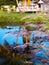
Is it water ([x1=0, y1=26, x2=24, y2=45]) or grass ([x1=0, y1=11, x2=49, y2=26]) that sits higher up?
grass ([x1=0, y1=11, x2=49, y2=26])

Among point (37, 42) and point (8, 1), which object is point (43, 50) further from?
point (8, 1)

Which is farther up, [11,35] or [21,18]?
[21,18]

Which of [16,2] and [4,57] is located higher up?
[16,2]

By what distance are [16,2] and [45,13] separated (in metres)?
0.26

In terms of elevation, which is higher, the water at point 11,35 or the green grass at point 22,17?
the green grass at point 22,17

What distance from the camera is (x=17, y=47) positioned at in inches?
125

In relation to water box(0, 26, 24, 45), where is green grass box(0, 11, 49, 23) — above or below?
above

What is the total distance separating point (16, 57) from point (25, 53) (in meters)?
0.08

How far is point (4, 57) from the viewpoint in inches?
125

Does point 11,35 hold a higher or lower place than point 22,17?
lower

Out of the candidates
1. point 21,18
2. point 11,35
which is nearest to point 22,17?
point 21,18

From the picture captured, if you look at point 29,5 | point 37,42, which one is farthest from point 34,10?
point 37,42

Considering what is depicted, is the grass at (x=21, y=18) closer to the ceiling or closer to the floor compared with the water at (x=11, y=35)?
closer to the ceiling

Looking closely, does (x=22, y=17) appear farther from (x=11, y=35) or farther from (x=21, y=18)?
(x=11, y=35)
